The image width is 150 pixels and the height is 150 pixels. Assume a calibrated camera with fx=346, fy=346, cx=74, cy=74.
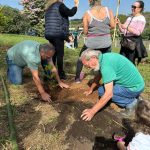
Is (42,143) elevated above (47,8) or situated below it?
below

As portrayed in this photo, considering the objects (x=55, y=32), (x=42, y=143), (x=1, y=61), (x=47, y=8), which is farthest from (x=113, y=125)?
(x=1, y=61)

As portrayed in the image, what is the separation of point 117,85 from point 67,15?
210 cm

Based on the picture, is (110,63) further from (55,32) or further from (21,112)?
(55,32)

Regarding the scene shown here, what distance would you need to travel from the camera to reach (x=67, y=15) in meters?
6.79

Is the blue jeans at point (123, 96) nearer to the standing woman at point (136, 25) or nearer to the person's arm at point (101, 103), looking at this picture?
the person's arm at point (101, 103)

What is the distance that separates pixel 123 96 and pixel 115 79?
0.40 metres

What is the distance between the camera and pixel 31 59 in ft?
19.3

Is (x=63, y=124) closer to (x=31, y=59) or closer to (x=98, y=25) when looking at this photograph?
(x=31, y=59)

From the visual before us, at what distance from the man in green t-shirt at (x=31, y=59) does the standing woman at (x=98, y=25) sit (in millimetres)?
858

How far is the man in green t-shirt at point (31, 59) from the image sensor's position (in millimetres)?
5773

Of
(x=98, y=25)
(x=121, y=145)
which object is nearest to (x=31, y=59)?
(x=98, y=25)

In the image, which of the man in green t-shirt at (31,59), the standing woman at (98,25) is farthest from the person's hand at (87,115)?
the standing woman at (98,25)

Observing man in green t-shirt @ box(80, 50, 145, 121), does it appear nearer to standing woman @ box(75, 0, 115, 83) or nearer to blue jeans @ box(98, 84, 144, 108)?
blue jeans @ box(98, 84, 144, 108)

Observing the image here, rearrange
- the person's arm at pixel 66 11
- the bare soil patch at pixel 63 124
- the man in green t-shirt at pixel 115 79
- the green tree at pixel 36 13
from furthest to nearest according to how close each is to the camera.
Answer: the green tree at pixel 36 13 → the person's arm at pixel 66 11 → the man in green t-shirt at pixel 115 79 → the bare soil patch at pixel 63 124
